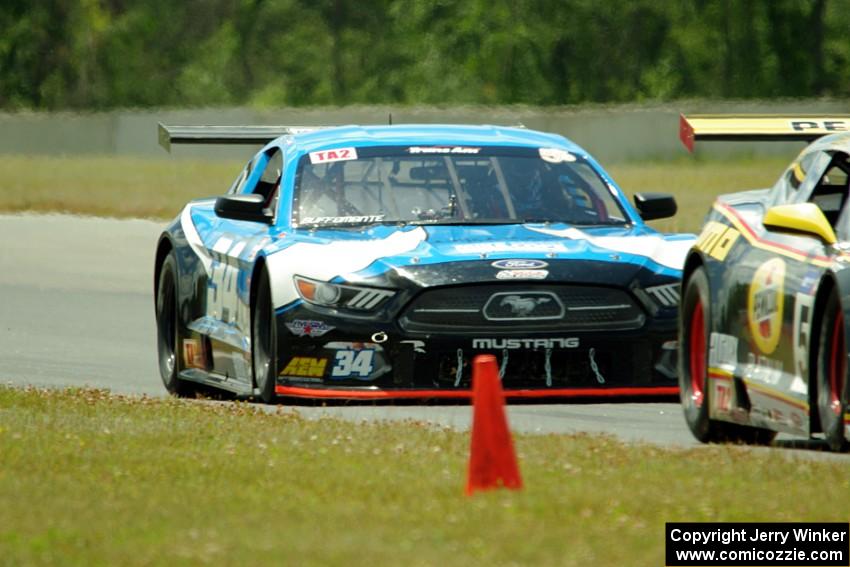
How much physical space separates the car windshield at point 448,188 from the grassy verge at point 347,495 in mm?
2230

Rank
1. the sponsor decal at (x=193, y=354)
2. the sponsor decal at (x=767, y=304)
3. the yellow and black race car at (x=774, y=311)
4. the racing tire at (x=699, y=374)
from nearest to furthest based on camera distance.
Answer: the yellow and black race car at (x=774, y=311)
the sponsor decal at (x=767, y=304)
the racing tire at (x=699, y=374)
the sponsor decal at (x=193, y=354)

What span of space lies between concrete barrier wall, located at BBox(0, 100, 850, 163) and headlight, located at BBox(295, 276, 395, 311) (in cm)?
2803

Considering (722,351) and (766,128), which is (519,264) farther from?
(722,351)

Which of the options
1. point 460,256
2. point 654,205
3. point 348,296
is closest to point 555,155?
point 654,205

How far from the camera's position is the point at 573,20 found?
56.7m

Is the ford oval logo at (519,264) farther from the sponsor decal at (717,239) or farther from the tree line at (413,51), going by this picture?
the tree line at (413,51)

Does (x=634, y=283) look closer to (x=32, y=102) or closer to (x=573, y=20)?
(x=573, y=20)

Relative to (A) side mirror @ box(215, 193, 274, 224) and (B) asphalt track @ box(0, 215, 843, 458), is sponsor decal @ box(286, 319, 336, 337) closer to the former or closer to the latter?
(B) asphalt track @ box(0, 215, 843, 458)

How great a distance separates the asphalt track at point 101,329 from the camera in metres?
10.3

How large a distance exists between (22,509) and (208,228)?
5.87m

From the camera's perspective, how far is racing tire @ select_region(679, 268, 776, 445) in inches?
365

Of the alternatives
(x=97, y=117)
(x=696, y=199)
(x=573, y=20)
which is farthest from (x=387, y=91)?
(x=696, y=199)

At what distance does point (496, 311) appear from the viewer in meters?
10.5

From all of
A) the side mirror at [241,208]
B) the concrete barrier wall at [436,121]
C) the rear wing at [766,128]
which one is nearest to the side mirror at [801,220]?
the rear wing at [766,128]
